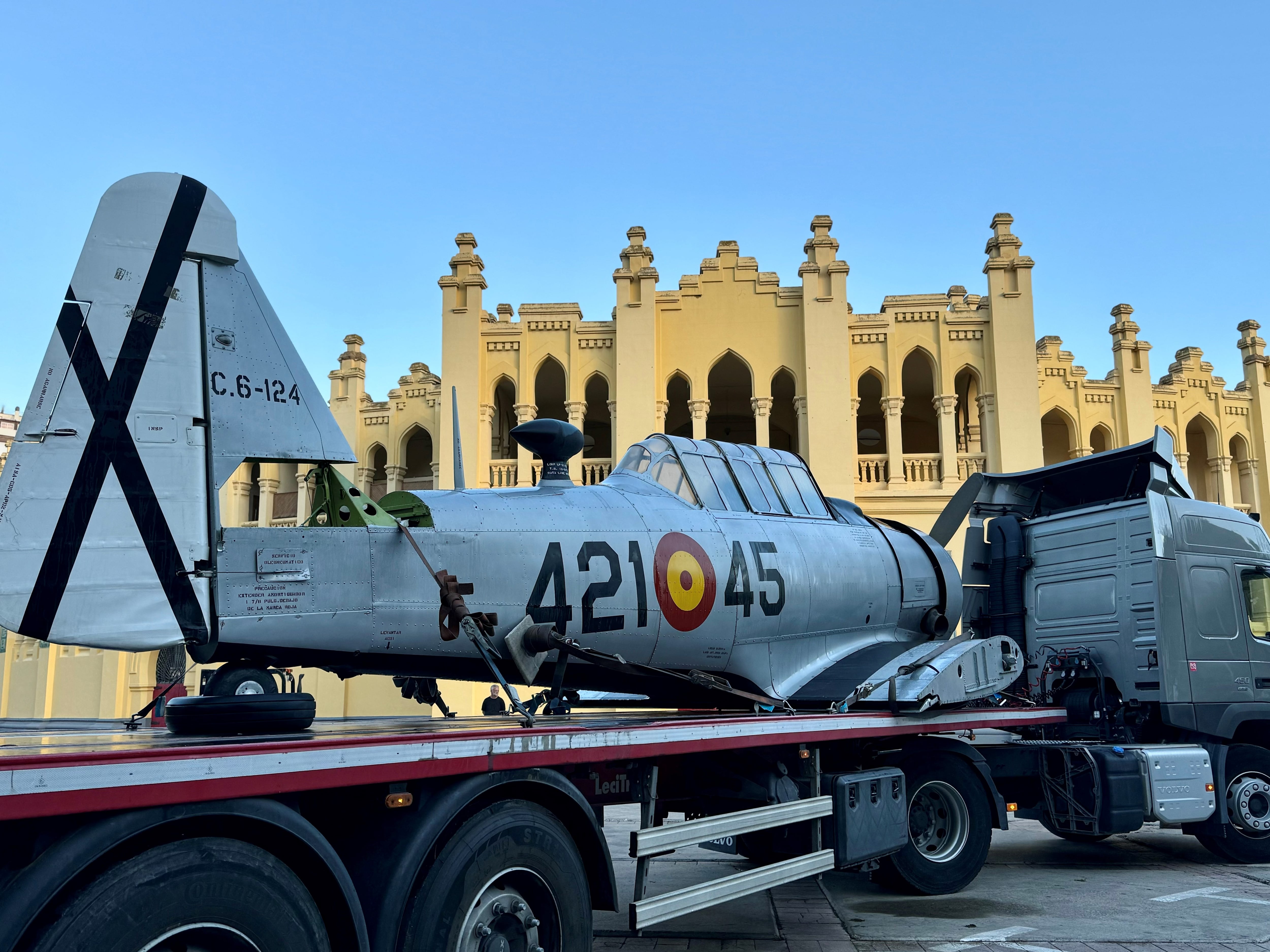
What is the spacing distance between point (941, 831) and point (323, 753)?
6607mm

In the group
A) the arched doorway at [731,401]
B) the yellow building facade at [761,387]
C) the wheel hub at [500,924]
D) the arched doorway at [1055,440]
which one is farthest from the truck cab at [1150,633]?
the arched doorway at [1055,440]

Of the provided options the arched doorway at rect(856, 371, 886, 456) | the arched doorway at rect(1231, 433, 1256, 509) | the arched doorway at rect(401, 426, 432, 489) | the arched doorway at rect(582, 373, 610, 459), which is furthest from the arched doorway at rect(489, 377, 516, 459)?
the arched doorway at rect(1231, 433, 1256, 509)

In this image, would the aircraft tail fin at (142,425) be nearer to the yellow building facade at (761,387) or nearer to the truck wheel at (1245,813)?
the truck wheel at (1245,813)

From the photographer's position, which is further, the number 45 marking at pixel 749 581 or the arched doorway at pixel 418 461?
the arched doorway at pixel 418 461

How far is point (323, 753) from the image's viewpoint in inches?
150

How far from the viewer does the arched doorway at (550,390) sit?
26250mm

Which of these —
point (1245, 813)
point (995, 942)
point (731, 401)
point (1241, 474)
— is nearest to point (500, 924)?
point (995, 942)

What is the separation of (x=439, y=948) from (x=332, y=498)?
→ 2801mm

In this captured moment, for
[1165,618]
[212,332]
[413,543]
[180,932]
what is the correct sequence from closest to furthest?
[180,932] < [212,332] < [413,543] < [1165,618]

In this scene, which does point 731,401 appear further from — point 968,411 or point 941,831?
point 941,831

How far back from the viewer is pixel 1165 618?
32.9 feet

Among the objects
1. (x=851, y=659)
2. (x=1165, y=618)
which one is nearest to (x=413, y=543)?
(x=851, y=659)

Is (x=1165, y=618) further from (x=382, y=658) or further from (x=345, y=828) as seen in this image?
(x=345, y=828)

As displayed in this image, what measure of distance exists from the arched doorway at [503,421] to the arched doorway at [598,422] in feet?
6.29
